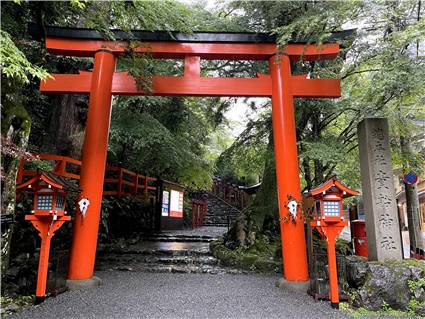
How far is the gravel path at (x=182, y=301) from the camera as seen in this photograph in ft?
13.0

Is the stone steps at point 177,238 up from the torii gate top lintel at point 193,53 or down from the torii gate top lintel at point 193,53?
down

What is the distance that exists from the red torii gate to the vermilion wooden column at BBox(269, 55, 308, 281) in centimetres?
2

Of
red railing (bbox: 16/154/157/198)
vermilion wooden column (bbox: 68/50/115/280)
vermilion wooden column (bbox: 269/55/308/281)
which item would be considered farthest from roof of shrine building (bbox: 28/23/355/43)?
red railing (bbox: 16/154/157/198)

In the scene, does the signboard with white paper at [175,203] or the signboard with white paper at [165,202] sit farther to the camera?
the signboard with white paper at [175,203]

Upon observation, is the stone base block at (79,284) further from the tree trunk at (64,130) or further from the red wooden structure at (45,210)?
the tree trunk at (64,130)

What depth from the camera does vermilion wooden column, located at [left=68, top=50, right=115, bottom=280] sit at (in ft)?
16.8

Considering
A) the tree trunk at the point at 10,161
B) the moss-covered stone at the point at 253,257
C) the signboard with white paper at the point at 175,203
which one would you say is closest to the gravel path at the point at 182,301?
the moss-covered stone at the point at 253,257

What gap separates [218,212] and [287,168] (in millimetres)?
13145

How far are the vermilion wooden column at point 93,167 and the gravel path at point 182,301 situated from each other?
1.87ft

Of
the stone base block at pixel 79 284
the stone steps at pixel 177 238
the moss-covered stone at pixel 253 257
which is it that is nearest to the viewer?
the stone base block at pixel 79 284

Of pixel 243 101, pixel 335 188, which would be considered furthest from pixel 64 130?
pixel 335 188

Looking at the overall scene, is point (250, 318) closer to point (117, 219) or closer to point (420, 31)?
point (420, 31)

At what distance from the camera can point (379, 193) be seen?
490 centimetres

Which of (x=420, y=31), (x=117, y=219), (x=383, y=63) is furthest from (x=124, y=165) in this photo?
(x=420, y=31)
